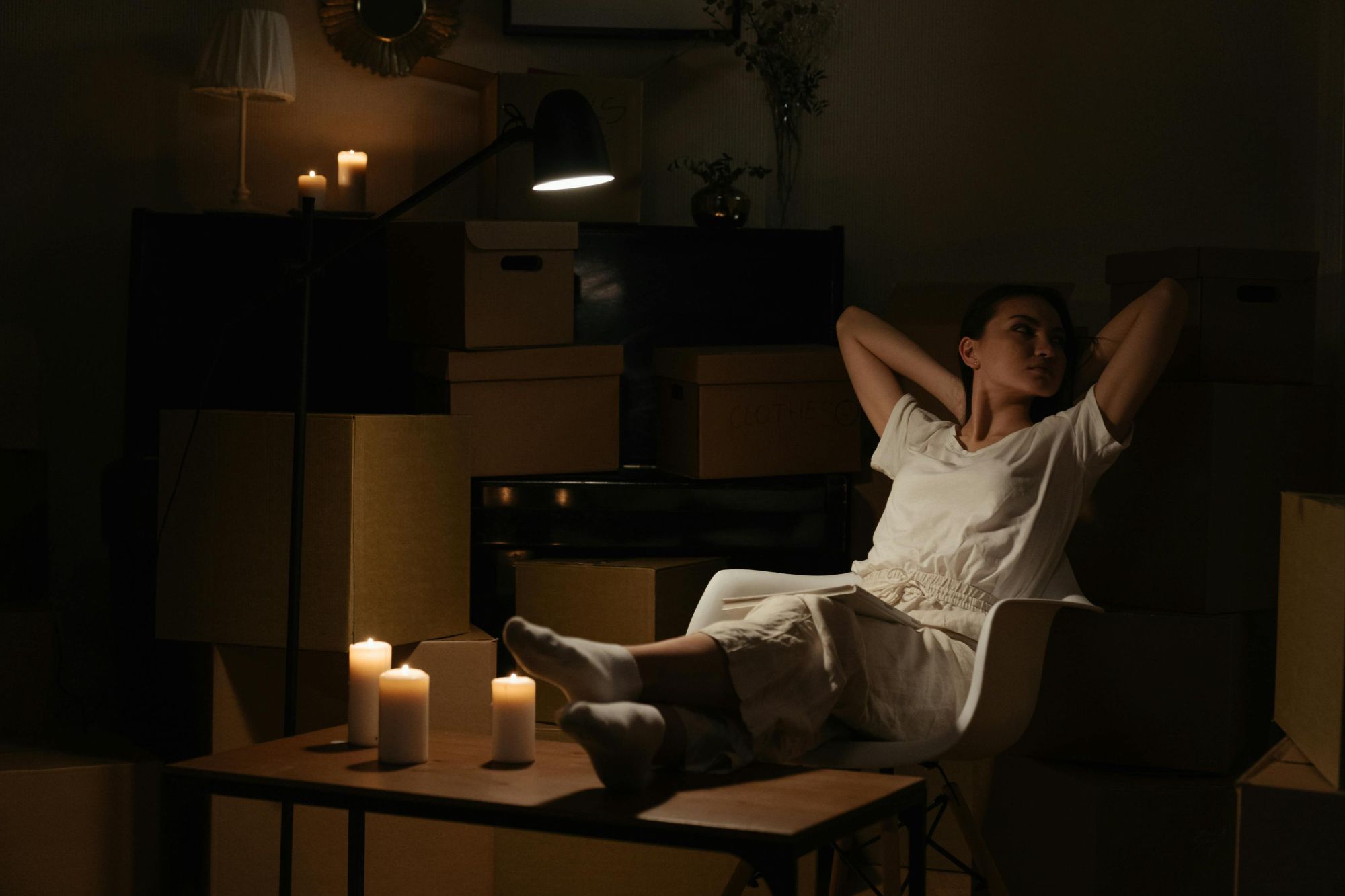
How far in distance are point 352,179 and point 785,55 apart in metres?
1.08

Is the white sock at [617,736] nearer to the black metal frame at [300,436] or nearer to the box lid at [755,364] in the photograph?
the black metal frame at [300,436]

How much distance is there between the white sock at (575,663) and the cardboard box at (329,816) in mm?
861

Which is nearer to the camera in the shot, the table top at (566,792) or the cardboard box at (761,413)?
the table top at (566,792)

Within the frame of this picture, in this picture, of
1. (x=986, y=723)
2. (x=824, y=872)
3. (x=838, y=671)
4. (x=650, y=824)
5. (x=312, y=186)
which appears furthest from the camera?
(x=312, y=186)

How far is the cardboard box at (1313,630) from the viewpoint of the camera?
1688 millimetres

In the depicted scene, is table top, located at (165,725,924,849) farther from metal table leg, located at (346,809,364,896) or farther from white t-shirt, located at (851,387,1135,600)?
white t-shirt, located at (851,387,1135,600)

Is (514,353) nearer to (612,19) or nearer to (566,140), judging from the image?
(566,140)

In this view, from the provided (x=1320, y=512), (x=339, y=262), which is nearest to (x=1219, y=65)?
(x=1320, y=512)

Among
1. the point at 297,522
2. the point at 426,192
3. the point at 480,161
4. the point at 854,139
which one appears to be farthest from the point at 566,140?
the point at 854,139

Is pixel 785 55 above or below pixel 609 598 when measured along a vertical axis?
above

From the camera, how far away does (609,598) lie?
8.46 feet

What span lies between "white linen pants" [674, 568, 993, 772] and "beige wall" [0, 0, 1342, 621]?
1357 mm

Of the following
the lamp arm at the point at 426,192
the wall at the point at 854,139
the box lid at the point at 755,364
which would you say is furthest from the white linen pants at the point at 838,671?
the wall at the point at 854,139

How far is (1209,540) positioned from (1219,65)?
4.84 feet
